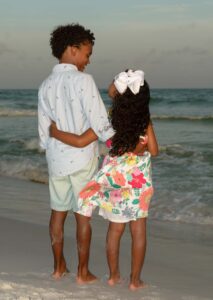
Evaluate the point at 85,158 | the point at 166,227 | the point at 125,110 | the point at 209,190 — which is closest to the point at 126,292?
the point at 85,158

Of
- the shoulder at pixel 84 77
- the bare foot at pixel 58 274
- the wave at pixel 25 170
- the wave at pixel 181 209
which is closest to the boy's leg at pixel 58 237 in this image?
the bare foot at pixel 58 274

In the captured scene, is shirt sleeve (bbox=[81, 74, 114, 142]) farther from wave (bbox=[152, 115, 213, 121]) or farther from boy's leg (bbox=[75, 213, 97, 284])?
wave (bbox=[152, 115, 213, 121])

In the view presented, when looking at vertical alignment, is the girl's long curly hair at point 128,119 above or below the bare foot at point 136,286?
above

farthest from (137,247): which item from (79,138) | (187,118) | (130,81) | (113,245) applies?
(187,118)

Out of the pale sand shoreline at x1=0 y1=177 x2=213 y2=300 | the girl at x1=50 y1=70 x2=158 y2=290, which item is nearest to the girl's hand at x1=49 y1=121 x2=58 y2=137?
the girl at x1=50 y1=70 x2=158 y2=290

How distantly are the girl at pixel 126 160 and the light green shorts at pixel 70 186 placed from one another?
2.4 inches

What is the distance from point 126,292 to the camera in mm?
3344

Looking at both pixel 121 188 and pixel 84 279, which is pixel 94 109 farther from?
pixel 84 279

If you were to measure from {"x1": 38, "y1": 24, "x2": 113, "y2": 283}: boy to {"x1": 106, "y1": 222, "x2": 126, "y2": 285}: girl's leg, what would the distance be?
0.39 ft

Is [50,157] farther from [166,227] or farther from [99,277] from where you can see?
[166,227]

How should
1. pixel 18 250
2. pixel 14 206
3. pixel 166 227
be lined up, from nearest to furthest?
1. pixel 18 250
2. pixel 166 227
3. pixel 14 206

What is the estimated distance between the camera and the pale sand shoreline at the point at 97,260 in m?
3.25

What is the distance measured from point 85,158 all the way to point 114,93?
A: 1.26 feet

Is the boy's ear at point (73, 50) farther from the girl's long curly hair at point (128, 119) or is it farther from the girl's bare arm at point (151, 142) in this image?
the girl's bare arm at point (151, 142)
